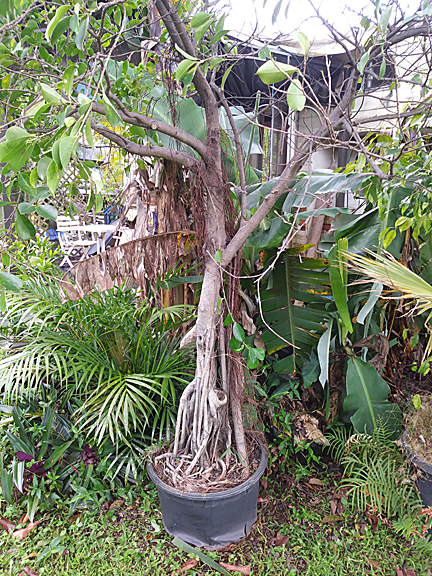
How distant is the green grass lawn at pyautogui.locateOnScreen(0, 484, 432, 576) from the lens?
1808mm

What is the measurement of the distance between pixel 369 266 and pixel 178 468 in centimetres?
134

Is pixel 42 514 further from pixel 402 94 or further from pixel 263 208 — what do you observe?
pixel 402 94

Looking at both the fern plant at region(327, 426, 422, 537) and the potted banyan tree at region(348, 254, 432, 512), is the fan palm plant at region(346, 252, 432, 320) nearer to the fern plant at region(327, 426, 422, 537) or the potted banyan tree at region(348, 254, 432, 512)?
the potted banyan tree at region(348, 254, 432, 512)

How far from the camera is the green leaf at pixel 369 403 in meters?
2.20

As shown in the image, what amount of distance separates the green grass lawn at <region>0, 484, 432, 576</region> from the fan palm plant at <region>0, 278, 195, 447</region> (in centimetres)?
44

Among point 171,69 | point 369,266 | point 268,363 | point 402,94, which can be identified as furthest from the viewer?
point 402,94

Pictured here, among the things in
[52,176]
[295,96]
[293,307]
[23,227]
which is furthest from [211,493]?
[295,96]

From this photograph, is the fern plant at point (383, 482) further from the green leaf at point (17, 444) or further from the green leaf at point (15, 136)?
the green leaf at point (15, 136)

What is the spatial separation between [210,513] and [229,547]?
26 cm

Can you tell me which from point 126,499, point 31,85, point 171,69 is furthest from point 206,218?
point 126,499

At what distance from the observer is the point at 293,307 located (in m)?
2.38

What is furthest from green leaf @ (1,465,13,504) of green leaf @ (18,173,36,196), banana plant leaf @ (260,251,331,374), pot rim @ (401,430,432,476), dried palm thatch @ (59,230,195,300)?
pot rim @ (401,430,432,476)

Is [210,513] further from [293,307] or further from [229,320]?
[293,307]

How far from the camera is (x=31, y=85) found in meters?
1.73
